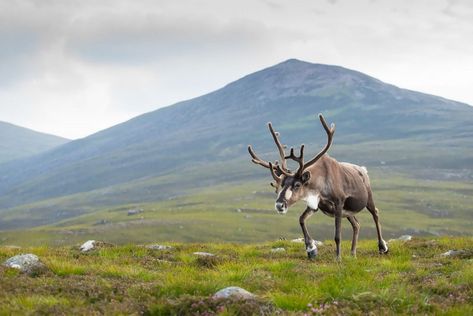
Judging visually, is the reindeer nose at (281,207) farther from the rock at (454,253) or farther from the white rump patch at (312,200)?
the rock at (454,253)

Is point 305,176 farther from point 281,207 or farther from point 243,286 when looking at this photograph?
point 243,286

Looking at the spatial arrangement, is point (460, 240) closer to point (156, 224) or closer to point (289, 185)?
point (289, 185)

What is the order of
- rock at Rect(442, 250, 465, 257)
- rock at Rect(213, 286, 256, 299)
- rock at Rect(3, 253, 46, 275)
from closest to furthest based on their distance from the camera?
rock at Rect(213, 286, 256, 299) → rock at Rect(3, 253, 46, 275) → rock at Rect(442, 250, 465, 257)

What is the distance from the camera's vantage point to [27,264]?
11.9 metres

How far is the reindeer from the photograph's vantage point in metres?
14.8

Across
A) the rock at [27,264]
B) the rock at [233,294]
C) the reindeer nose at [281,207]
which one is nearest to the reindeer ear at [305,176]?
the reindeer nose at [281,207]

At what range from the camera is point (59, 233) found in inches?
7549

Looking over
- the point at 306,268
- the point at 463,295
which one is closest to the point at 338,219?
the point at 306,268

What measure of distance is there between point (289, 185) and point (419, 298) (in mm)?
6235

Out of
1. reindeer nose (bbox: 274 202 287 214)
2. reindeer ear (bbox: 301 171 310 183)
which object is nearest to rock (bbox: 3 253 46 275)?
reindeer nose (bbox: 274 202 287 214)

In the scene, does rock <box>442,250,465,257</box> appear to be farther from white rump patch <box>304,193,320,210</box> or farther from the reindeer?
white rump patch <box>304,193,320,210</box>

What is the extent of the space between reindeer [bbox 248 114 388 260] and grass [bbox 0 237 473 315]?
1.53 metres

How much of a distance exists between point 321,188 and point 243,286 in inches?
221

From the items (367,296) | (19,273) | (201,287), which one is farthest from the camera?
(19,273)
